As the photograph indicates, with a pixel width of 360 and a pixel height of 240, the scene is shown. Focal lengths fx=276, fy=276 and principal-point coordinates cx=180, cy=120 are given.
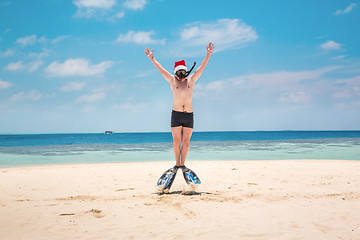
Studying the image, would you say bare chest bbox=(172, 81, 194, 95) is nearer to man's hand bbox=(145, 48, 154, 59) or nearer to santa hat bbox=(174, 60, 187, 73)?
santa hat bbox=(174, 60, 187, 73)

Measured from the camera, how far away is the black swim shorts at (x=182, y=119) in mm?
5320

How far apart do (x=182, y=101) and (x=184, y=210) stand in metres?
2.13

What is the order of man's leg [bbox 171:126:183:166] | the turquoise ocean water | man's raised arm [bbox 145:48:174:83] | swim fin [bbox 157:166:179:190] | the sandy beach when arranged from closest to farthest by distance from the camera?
the sandy beach → swim fin [bbox 157:166:179:190] → man's leg [bbox 171:126:183:166] → man's raised arm [bbox 145:48:174:83] → the turquoise ocean water

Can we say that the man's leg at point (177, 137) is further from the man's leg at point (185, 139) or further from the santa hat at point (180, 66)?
the santa hat at point (180, 66)

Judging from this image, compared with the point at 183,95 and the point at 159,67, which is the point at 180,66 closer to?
the point at 159,67

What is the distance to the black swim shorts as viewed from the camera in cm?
532

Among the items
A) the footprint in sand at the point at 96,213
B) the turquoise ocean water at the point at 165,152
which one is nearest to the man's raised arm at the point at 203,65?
the footprint in sand at the point at 96,213

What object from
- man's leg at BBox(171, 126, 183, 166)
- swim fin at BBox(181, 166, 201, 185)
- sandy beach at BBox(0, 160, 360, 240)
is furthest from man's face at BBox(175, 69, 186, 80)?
sandy beach at BBox(0, 160, 360, 240)

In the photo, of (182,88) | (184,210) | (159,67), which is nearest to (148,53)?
(159,67)

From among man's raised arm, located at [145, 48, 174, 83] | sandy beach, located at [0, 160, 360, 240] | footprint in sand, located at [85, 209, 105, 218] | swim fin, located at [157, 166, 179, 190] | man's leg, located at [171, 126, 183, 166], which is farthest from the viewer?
man's raised arm, located at [145, 48, 174, 83]

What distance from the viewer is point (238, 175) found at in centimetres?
748

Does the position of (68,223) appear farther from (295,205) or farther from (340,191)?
(340,191)

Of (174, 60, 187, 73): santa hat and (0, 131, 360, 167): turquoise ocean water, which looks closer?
(174, 60, 187, 73): santa hat

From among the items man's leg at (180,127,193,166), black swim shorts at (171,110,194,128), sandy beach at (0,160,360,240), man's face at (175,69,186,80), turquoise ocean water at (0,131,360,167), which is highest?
man's face at (175,69,186,80)
